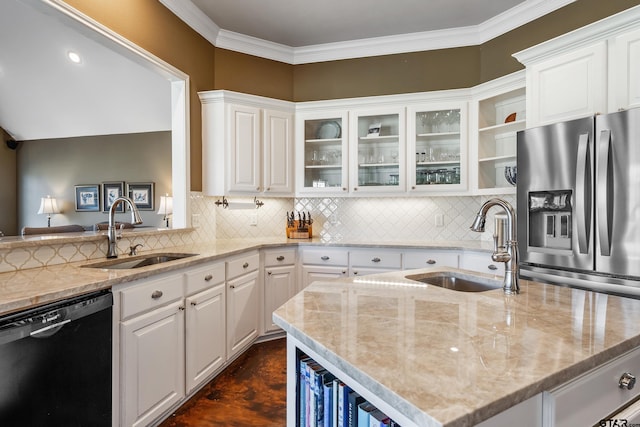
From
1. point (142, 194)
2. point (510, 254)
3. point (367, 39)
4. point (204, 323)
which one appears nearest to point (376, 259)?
point (204, 323)

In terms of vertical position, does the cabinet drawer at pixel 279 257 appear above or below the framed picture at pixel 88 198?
below

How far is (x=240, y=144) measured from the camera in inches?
134

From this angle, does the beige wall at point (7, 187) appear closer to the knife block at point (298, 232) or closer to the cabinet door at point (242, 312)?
the knife block at point (298, 232)

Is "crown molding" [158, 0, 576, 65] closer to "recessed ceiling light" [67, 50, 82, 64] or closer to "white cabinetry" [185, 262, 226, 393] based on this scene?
"white cabinetry" [185, 262, 226, 393]

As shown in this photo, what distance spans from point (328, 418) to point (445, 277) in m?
1.06

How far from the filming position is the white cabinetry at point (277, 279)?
3225mm

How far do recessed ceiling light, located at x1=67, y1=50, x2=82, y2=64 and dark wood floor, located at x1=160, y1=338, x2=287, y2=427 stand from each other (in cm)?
451

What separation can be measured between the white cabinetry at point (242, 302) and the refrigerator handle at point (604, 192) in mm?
2388

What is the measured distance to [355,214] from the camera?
12.9 ft

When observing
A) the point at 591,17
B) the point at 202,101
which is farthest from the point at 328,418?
the point at 591,17

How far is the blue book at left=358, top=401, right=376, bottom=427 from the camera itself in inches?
31.4

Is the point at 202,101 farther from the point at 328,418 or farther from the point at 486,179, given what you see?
the point at 328,418

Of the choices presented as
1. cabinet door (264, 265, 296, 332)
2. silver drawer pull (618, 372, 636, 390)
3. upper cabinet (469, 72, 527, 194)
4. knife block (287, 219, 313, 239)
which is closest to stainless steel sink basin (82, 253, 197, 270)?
cabinet door (264, 265, 296, 332)

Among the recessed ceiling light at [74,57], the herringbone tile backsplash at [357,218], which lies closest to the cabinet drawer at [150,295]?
the herringbone tile backsplash at [357,218]
